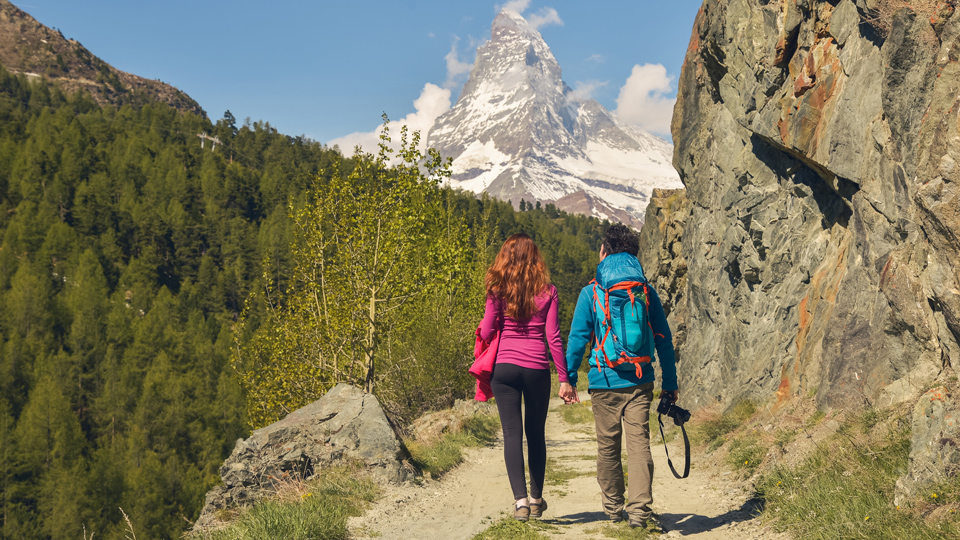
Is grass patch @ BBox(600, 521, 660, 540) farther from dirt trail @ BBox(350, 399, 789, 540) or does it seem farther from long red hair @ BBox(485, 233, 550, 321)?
long red hair @ BBox(485, 233, 550, 321)

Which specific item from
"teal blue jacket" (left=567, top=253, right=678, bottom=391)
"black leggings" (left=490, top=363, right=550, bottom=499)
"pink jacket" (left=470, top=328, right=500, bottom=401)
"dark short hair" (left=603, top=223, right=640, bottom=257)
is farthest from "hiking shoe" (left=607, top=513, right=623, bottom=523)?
"dark short hair" (left=603, top=223, right=640, bottom=257)

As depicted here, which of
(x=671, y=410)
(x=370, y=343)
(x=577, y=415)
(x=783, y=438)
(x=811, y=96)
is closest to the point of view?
(x=671, y=410)

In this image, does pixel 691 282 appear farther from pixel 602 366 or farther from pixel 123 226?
pixel 123 226

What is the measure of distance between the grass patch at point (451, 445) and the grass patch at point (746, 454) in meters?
4.26

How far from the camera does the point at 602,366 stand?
215 inches

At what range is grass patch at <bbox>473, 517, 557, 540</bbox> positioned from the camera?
5394mm

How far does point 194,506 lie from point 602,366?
68583 mm

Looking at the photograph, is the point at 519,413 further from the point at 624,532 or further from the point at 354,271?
the point at 354,271

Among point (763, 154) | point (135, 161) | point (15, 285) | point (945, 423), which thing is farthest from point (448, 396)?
point (135, 161)

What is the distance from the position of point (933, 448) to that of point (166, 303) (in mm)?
108940

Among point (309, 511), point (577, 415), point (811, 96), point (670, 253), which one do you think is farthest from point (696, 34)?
point (309, 511)

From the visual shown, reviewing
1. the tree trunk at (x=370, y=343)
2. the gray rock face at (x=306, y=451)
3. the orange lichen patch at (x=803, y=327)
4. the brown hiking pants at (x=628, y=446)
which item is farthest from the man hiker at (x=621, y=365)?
the tree trunk at (x=370, y=343)

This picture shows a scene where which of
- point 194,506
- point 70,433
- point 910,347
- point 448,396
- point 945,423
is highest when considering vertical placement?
point 910,347

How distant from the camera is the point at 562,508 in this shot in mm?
6730
